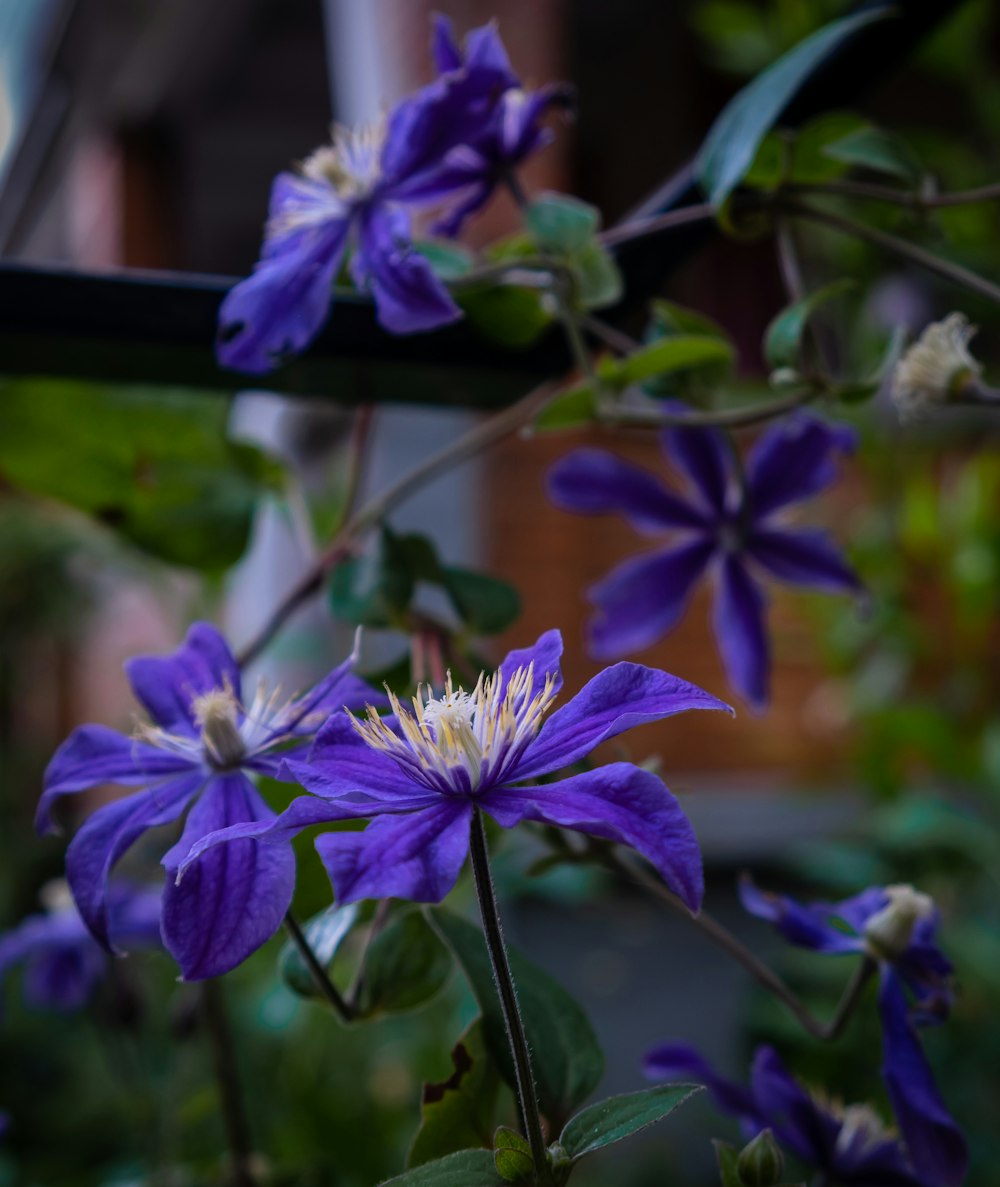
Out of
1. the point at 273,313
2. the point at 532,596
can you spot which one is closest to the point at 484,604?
the point at 273,313

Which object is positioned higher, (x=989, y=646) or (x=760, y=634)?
(x=760, y=634)

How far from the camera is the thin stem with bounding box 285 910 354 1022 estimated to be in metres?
0.29

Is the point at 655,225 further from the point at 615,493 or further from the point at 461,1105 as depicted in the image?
the point at 461,1105

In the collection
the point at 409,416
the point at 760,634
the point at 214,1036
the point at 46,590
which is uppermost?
the point at 760,634

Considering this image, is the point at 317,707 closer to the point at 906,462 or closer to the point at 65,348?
the point at 65,348

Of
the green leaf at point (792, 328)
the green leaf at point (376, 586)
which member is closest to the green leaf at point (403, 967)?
the green leaf at point (376, 586)

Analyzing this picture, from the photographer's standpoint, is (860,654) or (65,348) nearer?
(65,348)

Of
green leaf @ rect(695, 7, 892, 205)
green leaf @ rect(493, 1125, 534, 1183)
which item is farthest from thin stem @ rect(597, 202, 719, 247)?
green leaf @ rect(493, 1125, 534, 1183)

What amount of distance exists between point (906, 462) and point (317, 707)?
1.43m

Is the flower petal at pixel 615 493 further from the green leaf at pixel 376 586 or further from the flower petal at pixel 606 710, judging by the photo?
the flower petal at pixel 606 710

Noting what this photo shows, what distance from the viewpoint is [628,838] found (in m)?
0.23

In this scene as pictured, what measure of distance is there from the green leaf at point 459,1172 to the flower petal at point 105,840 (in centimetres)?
9

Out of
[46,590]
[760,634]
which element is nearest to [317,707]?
[760,634]

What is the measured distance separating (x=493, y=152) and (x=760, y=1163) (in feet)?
1.19
